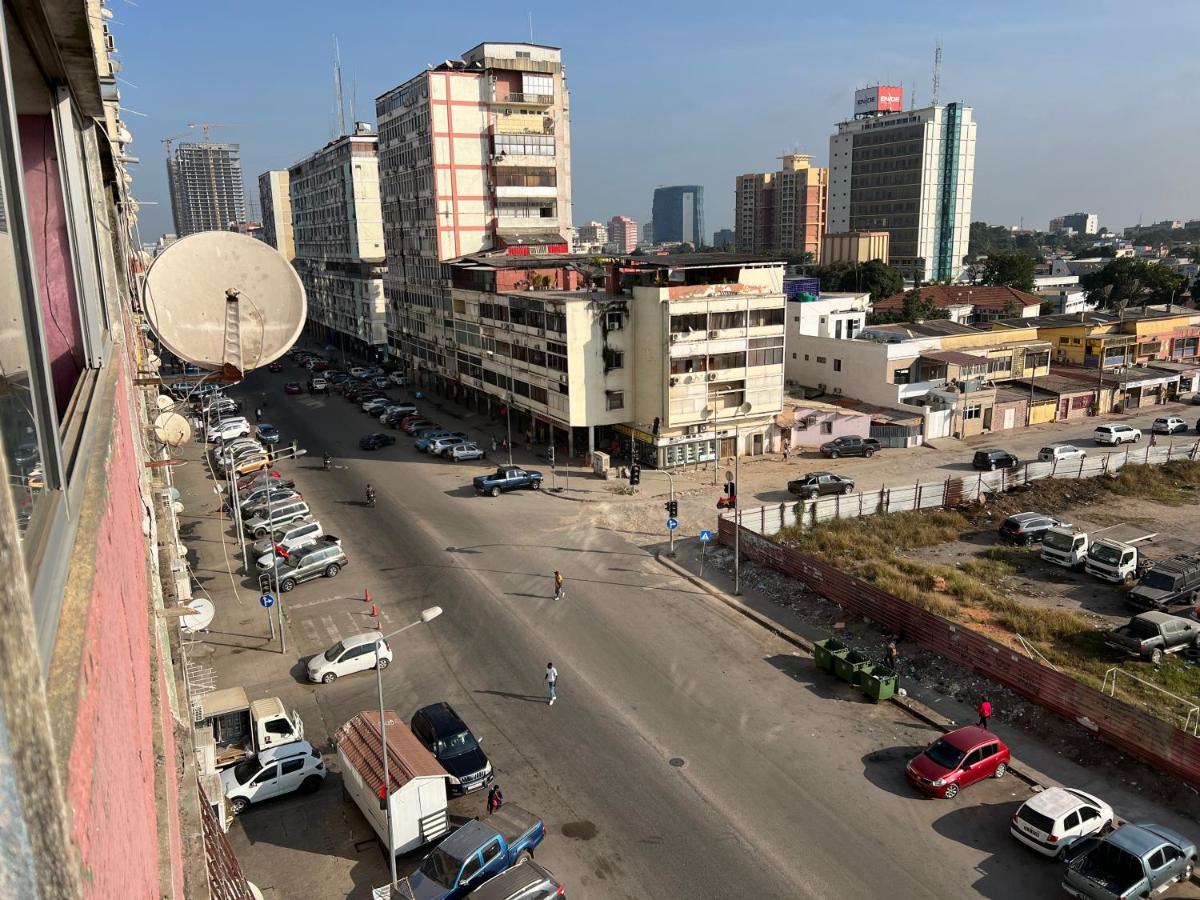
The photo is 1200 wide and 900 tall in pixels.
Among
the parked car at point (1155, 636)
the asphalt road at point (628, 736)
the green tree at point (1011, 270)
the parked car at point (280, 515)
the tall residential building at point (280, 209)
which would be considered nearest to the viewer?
the asphalt road at point (628, 736)

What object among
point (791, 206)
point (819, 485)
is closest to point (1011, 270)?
point (791, 206)

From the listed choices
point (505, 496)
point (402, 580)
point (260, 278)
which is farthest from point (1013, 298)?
point (260, 278)

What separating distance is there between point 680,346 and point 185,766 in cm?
3478

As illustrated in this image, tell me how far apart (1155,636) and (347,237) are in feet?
251

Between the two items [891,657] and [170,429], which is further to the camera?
[170,429]

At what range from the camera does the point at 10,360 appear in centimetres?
227

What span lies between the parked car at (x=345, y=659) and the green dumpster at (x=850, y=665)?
12192 mm

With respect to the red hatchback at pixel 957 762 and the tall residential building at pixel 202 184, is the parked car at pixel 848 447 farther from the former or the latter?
the tall residential building at pixel 202 184

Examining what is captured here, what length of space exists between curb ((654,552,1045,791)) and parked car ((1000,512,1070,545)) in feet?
44.5

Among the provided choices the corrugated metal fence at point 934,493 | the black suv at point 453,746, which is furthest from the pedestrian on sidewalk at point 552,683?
the corrugated metal fence at point 934,493

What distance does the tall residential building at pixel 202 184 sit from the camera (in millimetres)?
142500

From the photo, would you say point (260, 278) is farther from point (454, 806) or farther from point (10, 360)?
point (454, 806)

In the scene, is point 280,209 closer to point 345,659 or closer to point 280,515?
point 280,515

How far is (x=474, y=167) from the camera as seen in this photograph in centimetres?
5838
